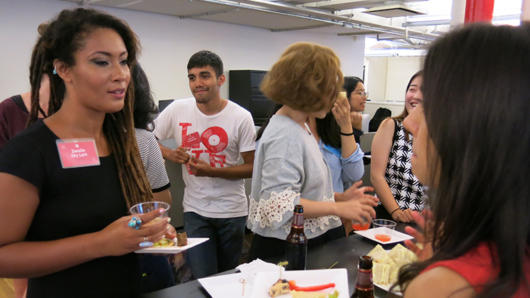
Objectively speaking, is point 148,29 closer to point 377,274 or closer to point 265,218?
point 265,218

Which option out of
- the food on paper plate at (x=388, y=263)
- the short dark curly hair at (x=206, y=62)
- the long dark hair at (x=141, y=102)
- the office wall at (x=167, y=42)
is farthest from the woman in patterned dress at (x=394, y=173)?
the office wall at (x=167, y=42)

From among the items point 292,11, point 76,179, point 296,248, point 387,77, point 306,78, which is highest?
point 292,11

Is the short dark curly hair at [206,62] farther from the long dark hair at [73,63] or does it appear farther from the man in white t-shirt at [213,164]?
the long dark hair at [73,63]

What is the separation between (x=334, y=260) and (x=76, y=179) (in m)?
0.94

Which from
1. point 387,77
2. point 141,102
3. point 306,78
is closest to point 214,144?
point 141,102

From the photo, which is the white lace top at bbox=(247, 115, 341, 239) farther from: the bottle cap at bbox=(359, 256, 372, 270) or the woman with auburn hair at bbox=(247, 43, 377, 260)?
the bottle cap at bbox=(359, 256, 372, 270)

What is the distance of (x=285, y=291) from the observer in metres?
1.12

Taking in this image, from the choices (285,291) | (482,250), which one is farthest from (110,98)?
(482,250)

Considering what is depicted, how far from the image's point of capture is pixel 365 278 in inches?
40.0

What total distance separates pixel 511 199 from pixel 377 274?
2.47 ft

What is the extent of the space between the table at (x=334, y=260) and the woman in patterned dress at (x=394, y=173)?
1.76ft

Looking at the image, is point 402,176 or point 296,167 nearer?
point 296,167

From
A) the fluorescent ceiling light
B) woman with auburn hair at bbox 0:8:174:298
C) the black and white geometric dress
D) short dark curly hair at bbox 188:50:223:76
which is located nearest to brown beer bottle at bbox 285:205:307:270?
woman with auburn hair at bbox 0:8:174:298

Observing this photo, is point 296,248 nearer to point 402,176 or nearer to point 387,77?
point 402,176
